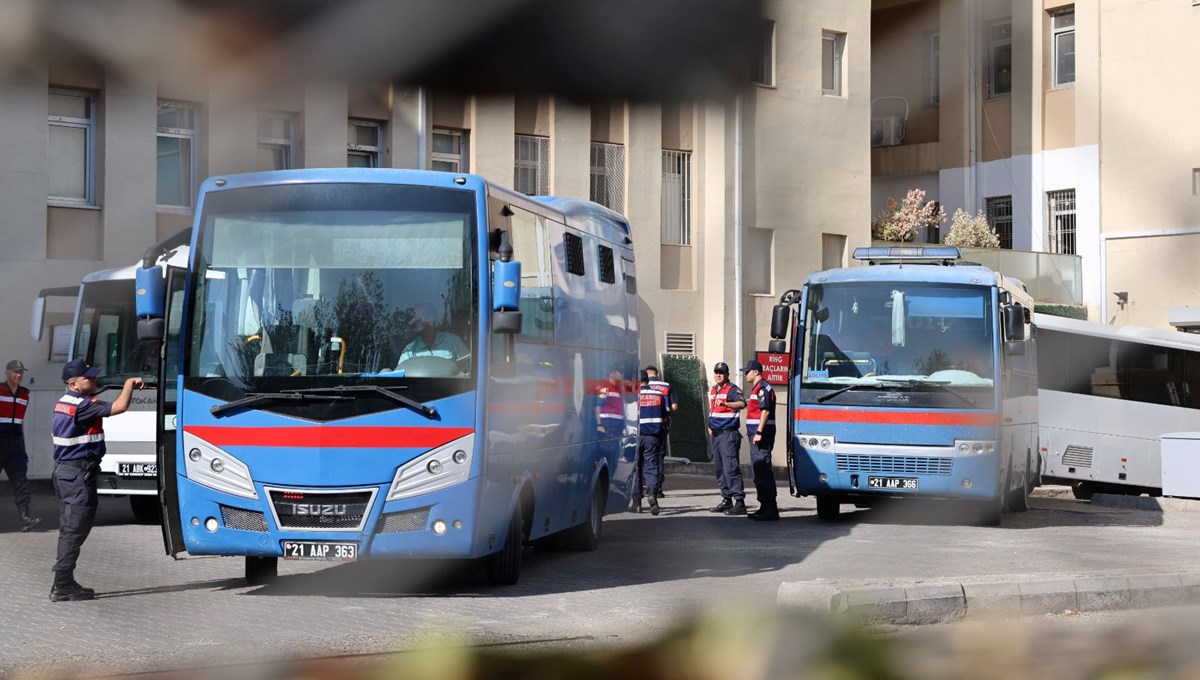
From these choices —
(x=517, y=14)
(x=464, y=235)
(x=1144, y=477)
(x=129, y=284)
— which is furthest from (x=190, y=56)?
(x=1144, y=477)

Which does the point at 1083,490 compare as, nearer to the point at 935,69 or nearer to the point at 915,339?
the point at 915,339

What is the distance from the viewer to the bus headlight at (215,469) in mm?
10234

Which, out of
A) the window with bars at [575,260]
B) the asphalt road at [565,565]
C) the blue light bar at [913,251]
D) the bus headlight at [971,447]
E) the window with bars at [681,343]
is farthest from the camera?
the bus headlight at [971,447]

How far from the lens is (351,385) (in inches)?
398

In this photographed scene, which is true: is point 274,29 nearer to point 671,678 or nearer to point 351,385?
point 671,678

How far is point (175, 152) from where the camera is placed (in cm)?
162

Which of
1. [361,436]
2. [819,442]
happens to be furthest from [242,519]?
[819,442]

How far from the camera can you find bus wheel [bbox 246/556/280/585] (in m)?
11.3

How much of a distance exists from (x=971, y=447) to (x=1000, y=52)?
49.7ft

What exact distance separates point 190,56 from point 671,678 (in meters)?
0.74

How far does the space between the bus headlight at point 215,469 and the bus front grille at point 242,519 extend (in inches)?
4.2

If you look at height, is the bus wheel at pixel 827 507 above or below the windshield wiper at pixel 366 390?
below

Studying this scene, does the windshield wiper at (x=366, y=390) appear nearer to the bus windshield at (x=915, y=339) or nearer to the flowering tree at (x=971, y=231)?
the bus windshield at (x=915, y=339)

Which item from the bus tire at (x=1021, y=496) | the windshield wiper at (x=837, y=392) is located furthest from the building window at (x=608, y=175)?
the bus tire at (x=1021, y=496)
